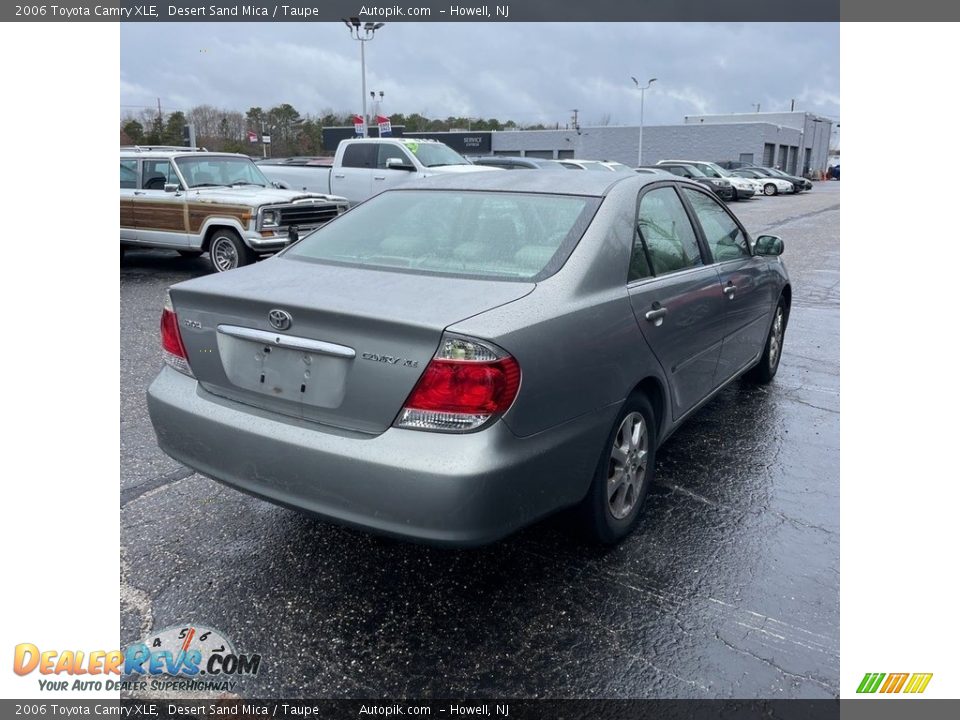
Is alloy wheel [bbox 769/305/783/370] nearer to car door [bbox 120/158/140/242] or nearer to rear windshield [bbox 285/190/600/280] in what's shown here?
rear windshield [bbox 285/190/600/280]

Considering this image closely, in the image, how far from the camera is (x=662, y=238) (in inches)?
152

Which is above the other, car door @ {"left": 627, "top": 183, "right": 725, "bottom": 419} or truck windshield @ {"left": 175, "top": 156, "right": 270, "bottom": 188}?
truck windshield @ {"left": 175, "top": 156, "right": 270, "bottom": 188}

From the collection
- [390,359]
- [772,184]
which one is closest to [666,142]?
[772,184]

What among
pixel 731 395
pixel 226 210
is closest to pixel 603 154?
pixel 226 210

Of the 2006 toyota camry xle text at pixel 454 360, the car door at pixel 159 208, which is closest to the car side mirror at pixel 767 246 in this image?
the 2006 toyota camry xle text at pixel 454 360

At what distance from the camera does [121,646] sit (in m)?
2.72

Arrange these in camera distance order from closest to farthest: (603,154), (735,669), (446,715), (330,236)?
(446,715)
(735,669)
(330,236)
(603,154)

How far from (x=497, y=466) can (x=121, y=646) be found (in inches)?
58.6

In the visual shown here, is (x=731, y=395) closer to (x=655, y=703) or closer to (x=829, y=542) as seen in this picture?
(x=829, y=542)

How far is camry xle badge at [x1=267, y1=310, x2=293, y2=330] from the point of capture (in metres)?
2.80

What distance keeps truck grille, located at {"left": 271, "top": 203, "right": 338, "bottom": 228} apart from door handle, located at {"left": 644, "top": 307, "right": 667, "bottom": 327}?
7967 millimetres

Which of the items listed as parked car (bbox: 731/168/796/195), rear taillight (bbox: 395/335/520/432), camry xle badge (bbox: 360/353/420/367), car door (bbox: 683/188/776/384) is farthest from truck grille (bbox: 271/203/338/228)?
parked car (bbox: 731/168/796/195)

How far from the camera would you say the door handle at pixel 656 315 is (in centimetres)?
342

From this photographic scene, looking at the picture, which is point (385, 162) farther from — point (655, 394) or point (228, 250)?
point (655, 394)
